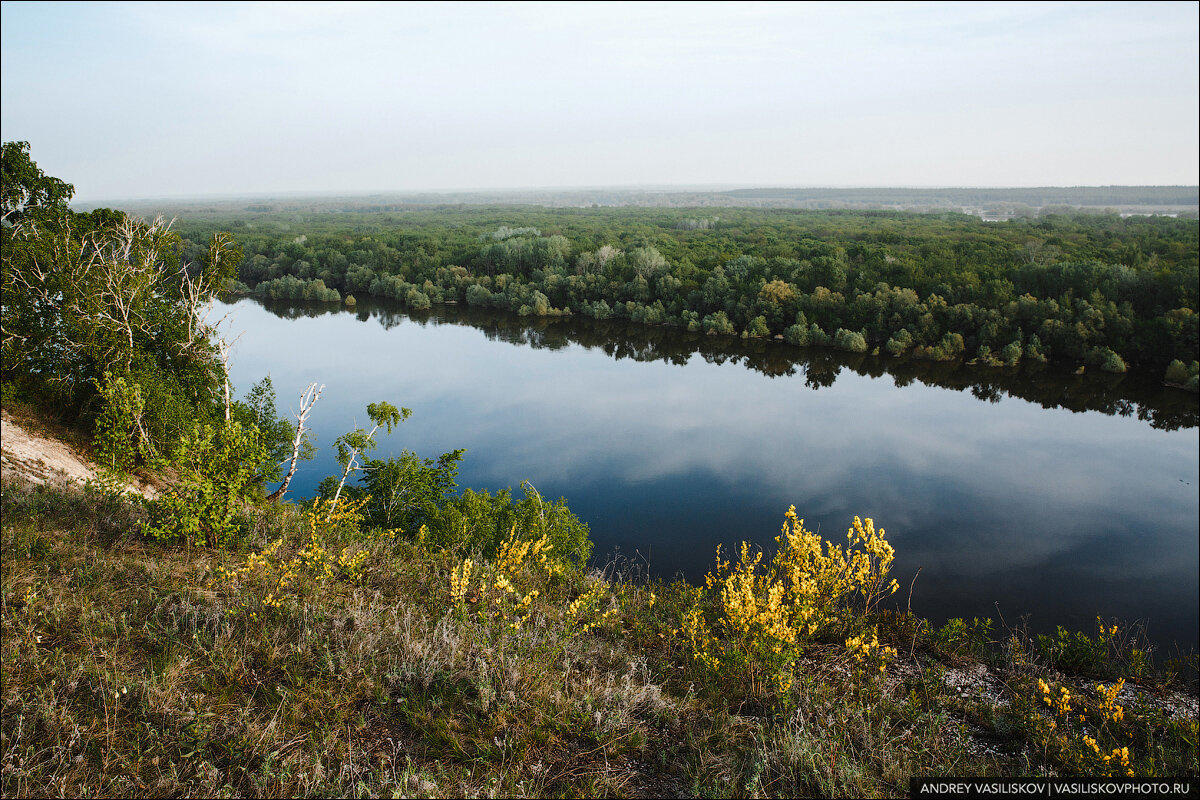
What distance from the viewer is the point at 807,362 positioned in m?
33.6

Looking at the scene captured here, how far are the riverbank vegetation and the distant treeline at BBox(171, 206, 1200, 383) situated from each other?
98.4 feet

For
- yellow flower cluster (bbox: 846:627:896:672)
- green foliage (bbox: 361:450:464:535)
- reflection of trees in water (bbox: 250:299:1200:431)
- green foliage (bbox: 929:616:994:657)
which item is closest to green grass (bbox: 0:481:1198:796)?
yellow flower cluster (bbox: 846:627:896:672)

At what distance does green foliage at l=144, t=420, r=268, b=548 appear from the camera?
5469 millimetres

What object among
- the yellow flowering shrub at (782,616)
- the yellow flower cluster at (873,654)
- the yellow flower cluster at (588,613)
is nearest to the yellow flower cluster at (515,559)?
the yellow flower cluster at (588,613)

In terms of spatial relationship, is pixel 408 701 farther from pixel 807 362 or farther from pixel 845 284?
pixel 845 284

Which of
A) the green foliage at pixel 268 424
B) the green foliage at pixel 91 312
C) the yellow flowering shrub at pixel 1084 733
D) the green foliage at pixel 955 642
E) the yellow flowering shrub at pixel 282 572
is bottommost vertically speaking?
the green foliage at pixel 955 642

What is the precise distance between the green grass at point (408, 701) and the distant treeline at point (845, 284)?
31118mm

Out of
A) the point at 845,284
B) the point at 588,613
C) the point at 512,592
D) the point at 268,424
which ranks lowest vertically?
the point at 588,613

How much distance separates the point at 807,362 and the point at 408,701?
32254 mm

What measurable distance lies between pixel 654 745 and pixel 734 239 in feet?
218

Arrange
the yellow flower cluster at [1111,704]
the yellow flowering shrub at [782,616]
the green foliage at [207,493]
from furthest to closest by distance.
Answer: the green foliage at [207,493], the yellow flowering shrub at [782,616], the yellow flower cluster at [1111,704]

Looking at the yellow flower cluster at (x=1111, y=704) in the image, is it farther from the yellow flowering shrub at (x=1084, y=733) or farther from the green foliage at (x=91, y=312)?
the green foliage at (x=91, y=312)

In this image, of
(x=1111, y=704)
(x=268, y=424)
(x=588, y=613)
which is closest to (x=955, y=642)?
(x=1111, y=704)

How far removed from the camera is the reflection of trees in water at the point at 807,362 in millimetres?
26406
